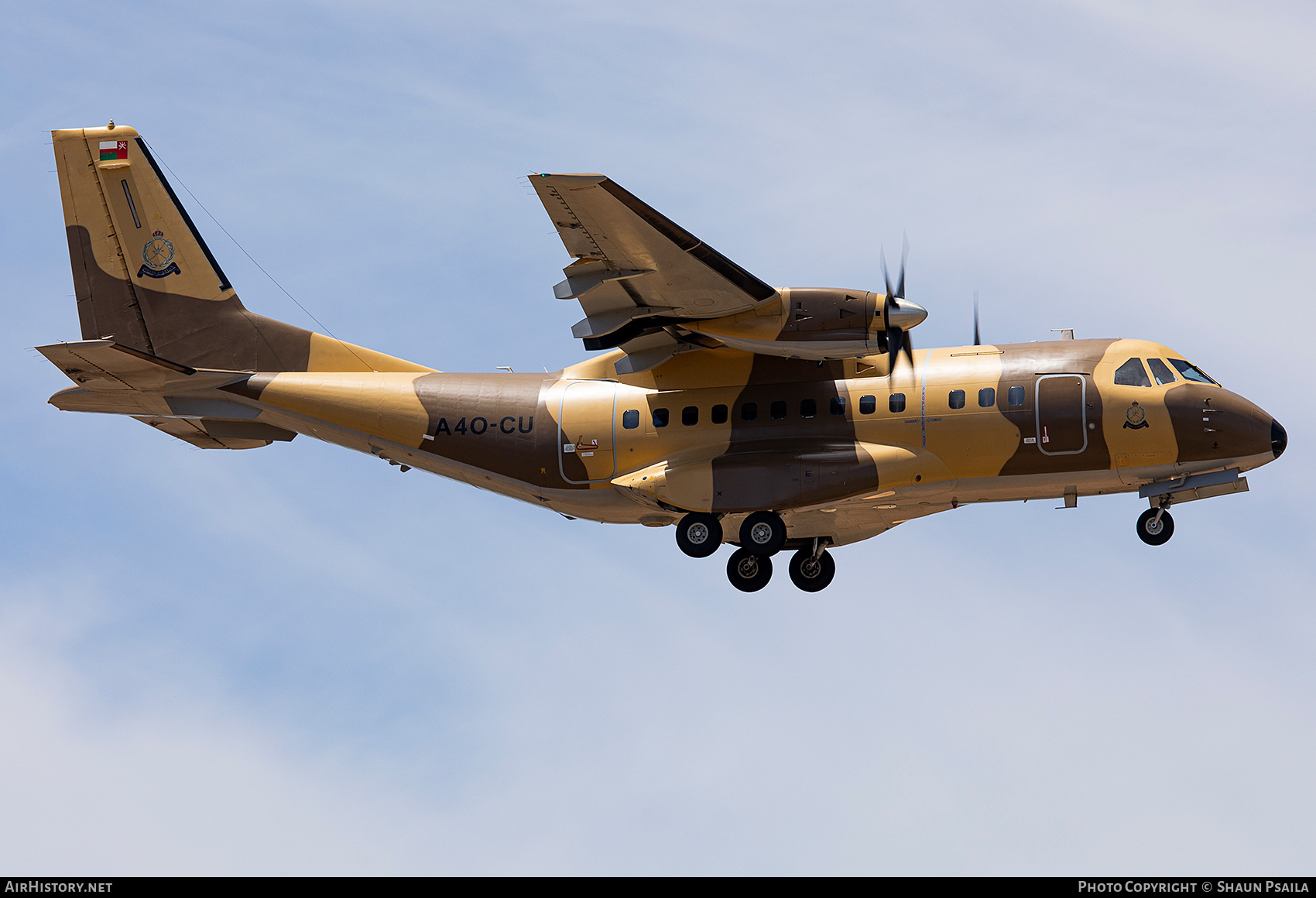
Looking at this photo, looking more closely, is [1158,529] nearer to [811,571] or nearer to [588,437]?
[811,571]

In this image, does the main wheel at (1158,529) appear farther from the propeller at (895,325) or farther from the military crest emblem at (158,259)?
the military crest emblem at (158,259)

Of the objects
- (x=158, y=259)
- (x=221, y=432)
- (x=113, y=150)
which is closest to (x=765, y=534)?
(x=221, y=432)

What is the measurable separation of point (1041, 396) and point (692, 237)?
243 inches

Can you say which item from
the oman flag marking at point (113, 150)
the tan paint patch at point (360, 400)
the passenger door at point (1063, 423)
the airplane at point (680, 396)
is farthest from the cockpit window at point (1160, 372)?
the oman flag marking at point (113, 150)

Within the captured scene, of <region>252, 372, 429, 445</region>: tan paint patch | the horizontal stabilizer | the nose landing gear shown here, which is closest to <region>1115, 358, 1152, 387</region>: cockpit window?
the nose landing gear

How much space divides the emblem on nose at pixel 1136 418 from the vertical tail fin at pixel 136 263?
47.0 ft

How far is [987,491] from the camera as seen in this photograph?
23.0 metres

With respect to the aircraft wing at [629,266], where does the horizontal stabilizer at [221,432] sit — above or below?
below

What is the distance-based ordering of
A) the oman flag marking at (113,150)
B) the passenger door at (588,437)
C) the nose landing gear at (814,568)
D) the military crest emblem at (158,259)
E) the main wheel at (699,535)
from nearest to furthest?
1. the main wheel at (699,535)
2. the passenger door at (588,437)
3. the nose landing gear at (814,568)
4. the oman flag marking at (113,150)
5. the military crest emblem at (158,259)

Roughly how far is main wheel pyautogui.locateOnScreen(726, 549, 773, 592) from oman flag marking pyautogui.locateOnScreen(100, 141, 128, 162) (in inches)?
534

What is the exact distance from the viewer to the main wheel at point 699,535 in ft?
76.9

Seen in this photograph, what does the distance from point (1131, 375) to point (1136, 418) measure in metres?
0.74

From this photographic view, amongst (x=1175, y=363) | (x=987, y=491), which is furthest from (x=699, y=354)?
(x=1175, y=363)
